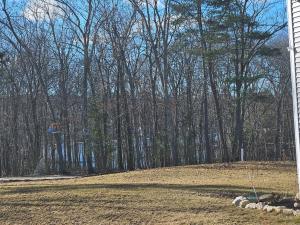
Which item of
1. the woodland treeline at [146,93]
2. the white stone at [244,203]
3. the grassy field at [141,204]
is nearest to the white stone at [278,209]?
the grassy field at [141,204]

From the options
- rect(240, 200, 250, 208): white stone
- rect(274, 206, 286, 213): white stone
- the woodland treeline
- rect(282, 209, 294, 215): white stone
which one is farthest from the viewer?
the woodland treeline

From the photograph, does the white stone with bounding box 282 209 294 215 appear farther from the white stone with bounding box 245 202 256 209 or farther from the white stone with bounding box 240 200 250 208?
the white stone with bounding box 240 200 250 208

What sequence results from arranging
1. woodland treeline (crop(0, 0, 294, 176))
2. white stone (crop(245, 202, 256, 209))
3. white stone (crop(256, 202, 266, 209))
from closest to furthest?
1. white stone (crop(256, 202, 266, 209))
2. white stone (crop(245, 202, 256, 209))
3. woodland treeline (crop(0, 0, 294, 176))

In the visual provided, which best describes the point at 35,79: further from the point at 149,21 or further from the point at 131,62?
the point at 149,21

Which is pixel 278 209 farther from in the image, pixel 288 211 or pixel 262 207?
pixel 262 207

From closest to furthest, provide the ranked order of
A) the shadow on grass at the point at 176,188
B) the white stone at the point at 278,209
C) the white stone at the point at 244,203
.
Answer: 1. the white stone at the point at 278,209
2. the white stone at the point at 244,203
3. the shadow on grass at the point at 176,188

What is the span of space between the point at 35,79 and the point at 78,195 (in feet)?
93.8

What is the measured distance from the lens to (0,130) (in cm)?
4062

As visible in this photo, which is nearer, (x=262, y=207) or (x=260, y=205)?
(x=262, y=207)

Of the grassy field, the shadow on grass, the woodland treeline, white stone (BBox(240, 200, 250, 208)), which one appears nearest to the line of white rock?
white stone (BBox(240, 200, 250, 208))

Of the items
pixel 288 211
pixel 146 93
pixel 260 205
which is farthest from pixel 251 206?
pixel 146 93

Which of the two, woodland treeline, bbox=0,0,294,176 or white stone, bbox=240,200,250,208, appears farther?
woodland treeline, bbox=0,0,294,176

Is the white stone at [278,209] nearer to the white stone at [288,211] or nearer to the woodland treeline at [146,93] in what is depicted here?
the white stone at [288,211]

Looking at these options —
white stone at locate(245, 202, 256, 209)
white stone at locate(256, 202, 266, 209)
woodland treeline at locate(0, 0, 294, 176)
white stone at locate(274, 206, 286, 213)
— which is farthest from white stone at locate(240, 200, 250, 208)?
woodland treeline at locate(0, 0, 294, 176)
